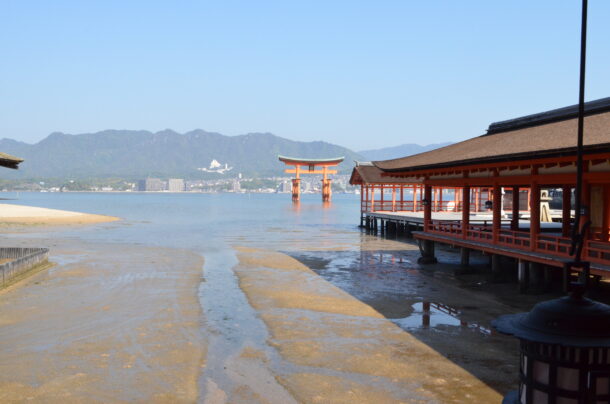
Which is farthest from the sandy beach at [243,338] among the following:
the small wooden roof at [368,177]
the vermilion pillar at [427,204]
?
the small wooden roof at [368,177]

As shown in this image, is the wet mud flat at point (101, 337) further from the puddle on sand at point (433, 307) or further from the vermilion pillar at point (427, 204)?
the vermilion pillar at point (427, 204)

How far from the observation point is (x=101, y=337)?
11844mm

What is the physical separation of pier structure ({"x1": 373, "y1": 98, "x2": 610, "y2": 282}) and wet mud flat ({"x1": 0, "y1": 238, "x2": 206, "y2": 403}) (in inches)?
357

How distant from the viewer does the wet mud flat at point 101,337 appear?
8.88 meters

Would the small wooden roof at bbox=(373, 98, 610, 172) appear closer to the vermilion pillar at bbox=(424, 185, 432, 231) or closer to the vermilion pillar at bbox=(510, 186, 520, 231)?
the vermilion pillar at bbox=(424, 185, 432, 231)

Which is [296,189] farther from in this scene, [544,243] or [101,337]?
[101,337]

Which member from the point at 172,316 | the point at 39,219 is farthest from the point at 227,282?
the point at 39,219

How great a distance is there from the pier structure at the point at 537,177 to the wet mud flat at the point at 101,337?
29.7 feet

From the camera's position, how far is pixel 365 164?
47.4 metres

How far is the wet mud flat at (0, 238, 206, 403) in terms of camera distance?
8875mm

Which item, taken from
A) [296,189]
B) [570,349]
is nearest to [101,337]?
[570,349]

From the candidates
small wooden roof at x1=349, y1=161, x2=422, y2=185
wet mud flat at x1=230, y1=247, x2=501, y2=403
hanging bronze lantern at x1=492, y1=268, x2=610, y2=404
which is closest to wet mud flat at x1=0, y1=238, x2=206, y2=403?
wet mud flat at x1=230, y1=247, x2=501, y2=403

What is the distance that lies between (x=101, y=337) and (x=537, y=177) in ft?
40.2

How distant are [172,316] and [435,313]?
6.82 m
